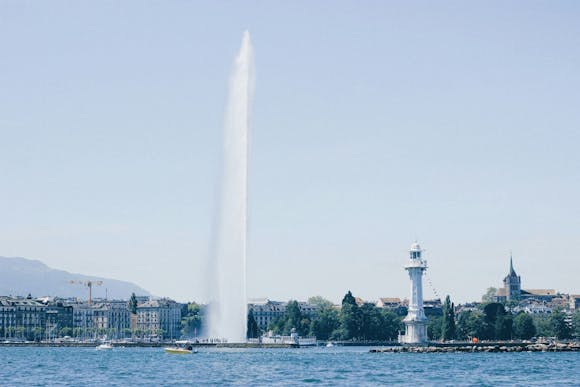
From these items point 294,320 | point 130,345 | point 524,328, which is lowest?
point 130,345

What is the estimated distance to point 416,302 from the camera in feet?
468

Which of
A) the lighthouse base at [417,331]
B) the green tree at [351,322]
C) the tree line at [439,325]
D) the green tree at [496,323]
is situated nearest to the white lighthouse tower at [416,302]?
the lighthouse base at [417,331]

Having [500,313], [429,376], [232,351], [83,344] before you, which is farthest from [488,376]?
[83,344]

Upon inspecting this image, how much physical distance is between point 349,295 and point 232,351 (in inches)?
2451

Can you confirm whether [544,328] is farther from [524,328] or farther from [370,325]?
[370,325]

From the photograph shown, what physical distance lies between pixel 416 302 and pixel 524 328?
2004cm

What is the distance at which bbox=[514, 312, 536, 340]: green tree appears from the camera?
507 feet

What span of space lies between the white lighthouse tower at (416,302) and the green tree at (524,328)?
1624cm

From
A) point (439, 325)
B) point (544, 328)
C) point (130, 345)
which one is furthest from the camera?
point (130, 345)

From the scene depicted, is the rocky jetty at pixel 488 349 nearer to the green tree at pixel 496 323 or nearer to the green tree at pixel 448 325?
the green tree at pixel 448 325

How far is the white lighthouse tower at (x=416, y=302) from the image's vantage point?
14300cm

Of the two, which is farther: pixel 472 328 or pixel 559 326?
pixel 559 326

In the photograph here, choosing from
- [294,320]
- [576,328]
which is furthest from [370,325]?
[576,328]

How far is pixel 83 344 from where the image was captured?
182 meters
